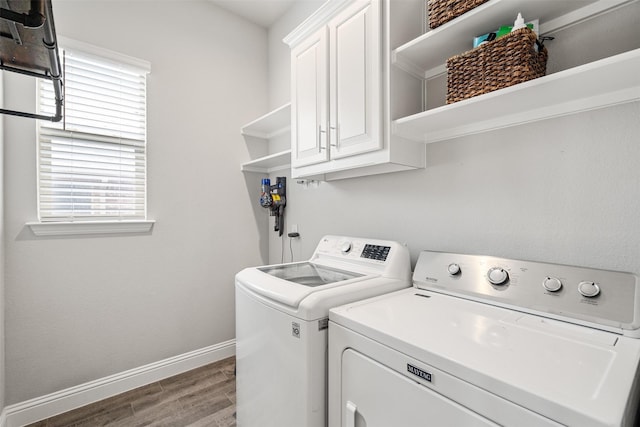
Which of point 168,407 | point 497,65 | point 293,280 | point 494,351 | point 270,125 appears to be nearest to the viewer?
point 494,351

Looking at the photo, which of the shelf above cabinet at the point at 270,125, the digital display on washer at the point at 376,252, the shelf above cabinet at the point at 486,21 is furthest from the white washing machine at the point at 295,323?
the shelf above cabinet at the point at 270,125

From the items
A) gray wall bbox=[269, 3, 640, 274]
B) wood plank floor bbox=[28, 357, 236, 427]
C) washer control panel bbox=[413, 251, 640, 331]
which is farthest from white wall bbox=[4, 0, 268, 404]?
washer control panel bbox=[413, 251, 640, 331]

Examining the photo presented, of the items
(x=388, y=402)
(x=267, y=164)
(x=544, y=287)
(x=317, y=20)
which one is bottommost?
(x=388, y=402)

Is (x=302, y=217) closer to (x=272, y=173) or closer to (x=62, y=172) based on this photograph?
(x=272, y=173)

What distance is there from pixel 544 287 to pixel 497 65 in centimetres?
81

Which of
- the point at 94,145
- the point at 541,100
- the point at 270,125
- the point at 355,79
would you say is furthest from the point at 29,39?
the point at 541,100

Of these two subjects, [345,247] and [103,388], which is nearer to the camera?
[345,247]

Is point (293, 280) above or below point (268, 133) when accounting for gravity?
below

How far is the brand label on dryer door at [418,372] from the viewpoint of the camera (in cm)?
75

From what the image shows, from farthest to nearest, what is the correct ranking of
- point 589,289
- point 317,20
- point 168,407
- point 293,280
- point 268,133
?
point 268,133
point 168,407
point 317,20
point 293,280
point 589,289

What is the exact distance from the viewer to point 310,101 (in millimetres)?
1784

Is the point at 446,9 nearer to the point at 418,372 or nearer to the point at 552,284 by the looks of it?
the point at 552,284

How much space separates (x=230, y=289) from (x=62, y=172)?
1.48 m

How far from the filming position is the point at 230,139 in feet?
8.60
